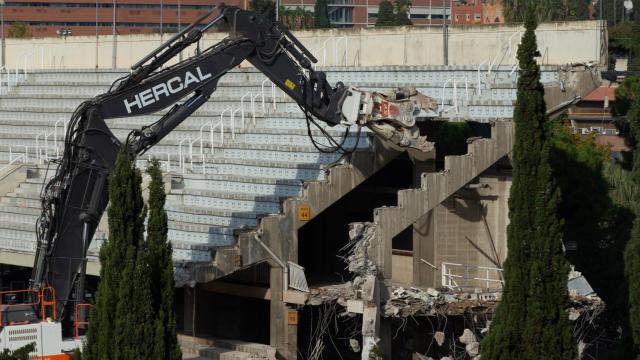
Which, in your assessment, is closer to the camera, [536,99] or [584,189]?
[536,99]

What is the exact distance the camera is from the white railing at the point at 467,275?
3119 cm

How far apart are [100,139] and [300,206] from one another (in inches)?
242

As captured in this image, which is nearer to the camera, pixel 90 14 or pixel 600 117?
pixel 600 117

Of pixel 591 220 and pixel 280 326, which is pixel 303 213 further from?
pixel 591 220

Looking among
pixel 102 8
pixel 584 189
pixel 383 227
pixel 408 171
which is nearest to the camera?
pixel 383 227

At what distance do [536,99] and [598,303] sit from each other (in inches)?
377

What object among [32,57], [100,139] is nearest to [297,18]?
[32,57]

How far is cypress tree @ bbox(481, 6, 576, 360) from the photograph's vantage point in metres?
20.5

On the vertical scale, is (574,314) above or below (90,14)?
below

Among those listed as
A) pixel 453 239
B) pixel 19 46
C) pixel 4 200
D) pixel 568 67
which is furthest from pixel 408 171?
pixel 19 46

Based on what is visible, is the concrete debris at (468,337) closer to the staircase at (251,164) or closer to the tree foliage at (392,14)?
the staircase at (251,164)

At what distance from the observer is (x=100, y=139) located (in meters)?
24.6

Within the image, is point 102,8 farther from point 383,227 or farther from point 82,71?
point 383,227

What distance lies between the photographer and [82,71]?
141 feet
